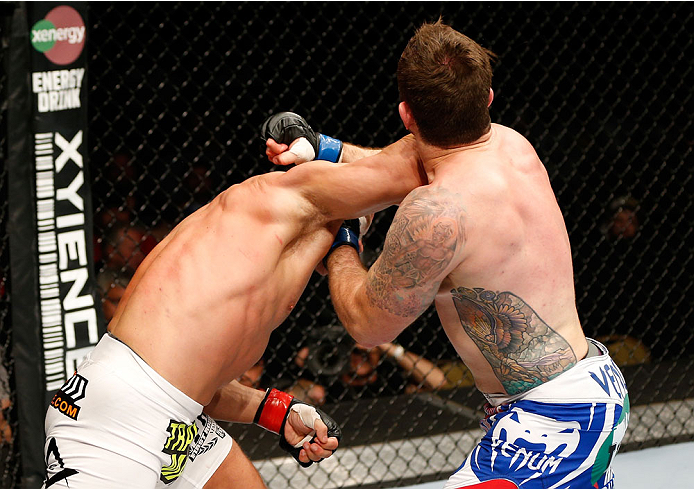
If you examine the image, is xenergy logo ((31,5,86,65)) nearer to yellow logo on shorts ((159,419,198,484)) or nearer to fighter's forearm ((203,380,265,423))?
fighter's forearm ((203,380,265,423))

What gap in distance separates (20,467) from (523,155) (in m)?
1.73

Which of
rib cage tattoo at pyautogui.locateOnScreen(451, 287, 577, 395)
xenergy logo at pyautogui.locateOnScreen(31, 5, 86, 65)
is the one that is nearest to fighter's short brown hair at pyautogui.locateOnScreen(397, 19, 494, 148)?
rib cage tattoo at pyautogui.locateOnScreen(451, 287, 577, 395)

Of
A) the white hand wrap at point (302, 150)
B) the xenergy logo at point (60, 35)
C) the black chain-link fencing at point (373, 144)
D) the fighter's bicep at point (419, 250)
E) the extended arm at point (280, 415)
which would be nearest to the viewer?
the fighter's bicep at point (419, 250)

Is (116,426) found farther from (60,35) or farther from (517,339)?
(60,35)

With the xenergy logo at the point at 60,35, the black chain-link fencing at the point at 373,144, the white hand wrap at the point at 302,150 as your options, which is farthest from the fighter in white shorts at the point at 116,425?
the black chain-link fencing at the point at 373,144

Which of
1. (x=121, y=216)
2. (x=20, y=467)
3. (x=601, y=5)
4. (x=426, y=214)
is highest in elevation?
(x=601, y=5)

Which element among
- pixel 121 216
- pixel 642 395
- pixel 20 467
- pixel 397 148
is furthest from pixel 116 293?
pixel 642 395

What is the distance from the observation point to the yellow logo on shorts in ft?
4.59

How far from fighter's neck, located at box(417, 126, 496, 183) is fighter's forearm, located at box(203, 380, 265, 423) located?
675mm

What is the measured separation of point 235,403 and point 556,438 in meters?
0.72

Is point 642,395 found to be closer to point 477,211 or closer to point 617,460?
point 617,460

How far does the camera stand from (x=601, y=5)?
3.59 metres

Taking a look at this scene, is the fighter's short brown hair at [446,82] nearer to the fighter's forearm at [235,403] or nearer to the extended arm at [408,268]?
the extended arm at [408,268]

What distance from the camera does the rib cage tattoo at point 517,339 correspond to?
1.32m
